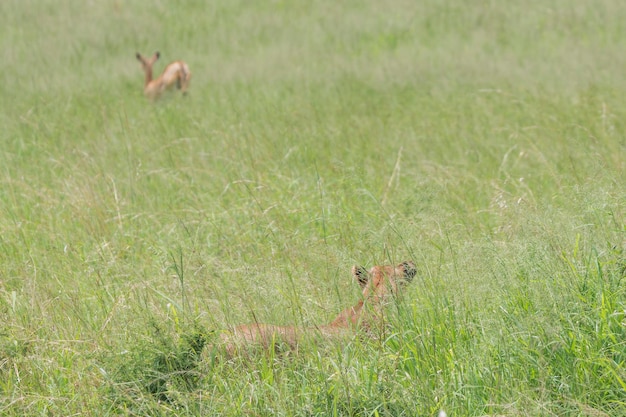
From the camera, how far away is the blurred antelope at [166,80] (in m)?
11.8

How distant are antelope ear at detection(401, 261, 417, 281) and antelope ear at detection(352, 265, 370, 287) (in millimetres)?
163

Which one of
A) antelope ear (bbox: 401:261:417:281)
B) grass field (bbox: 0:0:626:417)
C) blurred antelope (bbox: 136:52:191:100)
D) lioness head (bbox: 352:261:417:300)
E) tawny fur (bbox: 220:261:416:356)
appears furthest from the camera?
blurred antelope (bbox: 136:52:191:100)

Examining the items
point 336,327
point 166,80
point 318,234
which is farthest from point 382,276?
point 166,80

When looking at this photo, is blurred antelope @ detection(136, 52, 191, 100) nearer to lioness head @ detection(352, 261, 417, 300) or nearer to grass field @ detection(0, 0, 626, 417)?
grass field @ detection(0, 0, 626, 417)

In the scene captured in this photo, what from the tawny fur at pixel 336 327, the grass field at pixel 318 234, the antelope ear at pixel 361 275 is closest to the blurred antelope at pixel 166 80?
the grass field at pixel 318 234

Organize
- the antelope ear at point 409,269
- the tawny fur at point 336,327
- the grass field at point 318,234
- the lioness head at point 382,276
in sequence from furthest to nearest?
the antelope ear at point 409,269, the lioness head at point 382,276, the tawny fur at point 336,327, the grass field at point 318,234

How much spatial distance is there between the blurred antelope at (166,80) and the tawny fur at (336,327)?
25.7 ft

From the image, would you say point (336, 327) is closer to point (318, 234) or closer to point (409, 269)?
point (409, 269)

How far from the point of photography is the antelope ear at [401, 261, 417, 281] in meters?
4.31

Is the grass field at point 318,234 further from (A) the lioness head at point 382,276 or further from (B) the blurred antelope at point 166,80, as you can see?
(B) the blurred antelope at point 166,80

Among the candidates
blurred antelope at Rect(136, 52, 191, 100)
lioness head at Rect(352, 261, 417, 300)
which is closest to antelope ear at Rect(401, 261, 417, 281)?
lioness head at Rect(352, 261, 417, 300)

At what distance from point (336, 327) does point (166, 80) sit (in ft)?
27.8

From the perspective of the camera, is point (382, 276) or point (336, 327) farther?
point (382, 276)

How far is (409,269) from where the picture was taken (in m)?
4.31
